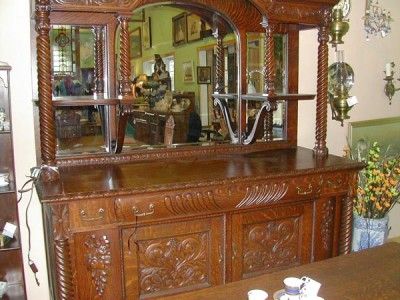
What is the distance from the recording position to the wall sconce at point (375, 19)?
3.14m

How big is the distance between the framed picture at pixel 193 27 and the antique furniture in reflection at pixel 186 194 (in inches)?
2.4

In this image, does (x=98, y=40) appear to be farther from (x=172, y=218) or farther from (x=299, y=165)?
(x=299, y=165)

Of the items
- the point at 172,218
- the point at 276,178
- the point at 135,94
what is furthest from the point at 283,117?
the point at 172,218

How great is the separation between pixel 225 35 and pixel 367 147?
Answer: 149 centimetres

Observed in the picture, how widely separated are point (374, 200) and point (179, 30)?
1.70m

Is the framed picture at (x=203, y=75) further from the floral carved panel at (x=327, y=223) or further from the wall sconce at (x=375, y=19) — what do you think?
the wall sconce at (x=375, y=19)

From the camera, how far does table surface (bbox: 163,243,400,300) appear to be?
1467mm

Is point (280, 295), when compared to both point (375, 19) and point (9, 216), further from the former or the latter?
point (375, 19)

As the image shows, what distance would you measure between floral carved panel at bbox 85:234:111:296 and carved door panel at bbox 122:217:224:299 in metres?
0.08

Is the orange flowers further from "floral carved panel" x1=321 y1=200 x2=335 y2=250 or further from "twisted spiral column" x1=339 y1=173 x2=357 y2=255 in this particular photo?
"floral carved panel" x1=321 y1=200 x2=335 y2=250

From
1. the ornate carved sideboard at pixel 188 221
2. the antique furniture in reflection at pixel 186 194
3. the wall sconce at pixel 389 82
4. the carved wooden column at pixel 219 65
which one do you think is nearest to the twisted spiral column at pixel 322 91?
the antique furniture in reflection at pixel 186 194

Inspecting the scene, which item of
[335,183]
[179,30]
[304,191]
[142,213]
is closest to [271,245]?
[304,191]

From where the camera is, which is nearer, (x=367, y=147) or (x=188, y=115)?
(x=188, y=115)

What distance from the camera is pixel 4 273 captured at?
2189 millimetres
